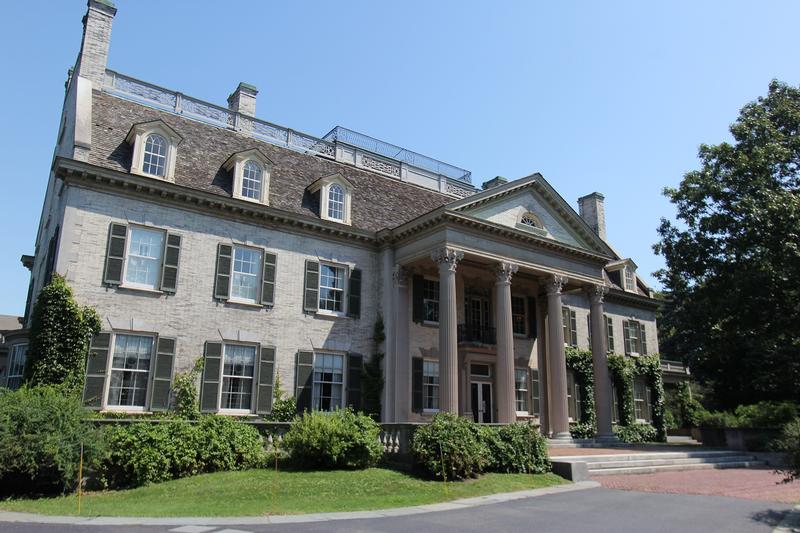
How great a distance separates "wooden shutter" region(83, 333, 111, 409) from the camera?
1761 cm

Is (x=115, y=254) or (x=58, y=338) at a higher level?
(x=115, y=254)

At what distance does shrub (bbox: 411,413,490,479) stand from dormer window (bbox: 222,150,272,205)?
10.6 meters

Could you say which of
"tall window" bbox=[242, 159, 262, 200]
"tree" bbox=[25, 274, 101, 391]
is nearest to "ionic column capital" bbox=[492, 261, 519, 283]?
"tall window" bbox=[242, 159, 262, 200]

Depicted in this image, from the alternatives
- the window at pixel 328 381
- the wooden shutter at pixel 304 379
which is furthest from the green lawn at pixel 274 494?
the window at pixel 328 381

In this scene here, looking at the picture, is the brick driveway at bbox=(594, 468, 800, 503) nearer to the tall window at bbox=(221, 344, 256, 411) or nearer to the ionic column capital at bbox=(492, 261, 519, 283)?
the ionic column capital at bbox=(492, 261, 519, 283)

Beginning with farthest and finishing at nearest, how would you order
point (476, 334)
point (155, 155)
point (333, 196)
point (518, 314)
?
point (518, 314) < point (476, 334) < point (333, 196) < point (155, 155)

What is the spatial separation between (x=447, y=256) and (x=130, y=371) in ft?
37.8

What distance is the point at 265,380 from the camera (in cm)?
2098

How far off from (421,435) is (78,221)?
12350mm

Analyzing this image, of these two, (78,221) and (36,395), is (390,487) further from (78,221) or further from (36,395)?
(78,221)

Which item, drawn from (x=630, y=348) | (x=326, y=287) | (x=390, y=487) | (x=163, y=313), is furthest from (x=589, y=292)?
(x=163, y=313)

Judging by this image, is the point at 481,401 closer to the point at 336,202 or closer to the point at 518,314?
the point at 518,314

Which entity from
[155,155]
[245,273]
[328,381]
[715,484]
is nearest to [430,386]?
[328,381]

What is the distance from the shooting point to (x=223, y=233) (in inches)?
838
